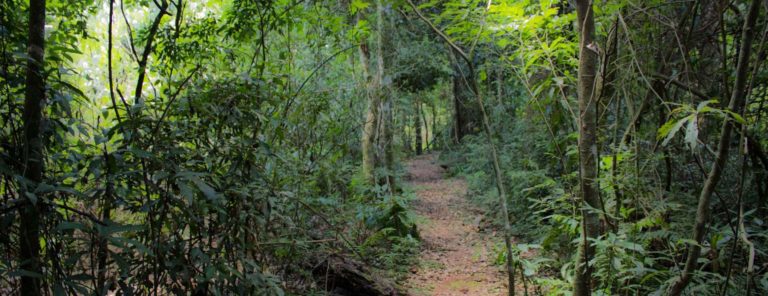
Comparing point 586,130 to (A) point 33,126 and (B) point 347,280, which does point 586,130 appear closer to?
(B) point 347,280

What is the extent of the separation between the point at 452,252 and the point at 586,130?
522 cm

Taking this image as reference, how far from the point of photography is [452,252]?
26.2 ft

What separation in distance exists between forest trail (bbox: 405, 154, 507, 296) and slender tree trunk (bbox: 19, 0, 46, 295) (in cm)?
430

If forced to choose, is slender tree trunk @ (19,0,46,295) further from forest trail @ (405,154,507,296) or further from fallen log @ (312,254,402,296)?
forest trail @ (405,154,507,296)

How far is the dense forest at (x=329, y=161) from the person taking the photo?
7.61ft

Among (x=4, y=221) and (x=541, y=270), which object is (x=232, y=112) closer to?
(x=4, y=221)

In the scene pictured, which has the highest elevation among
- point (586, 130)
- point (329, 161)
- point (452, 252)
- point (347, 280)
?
point (586, 130)

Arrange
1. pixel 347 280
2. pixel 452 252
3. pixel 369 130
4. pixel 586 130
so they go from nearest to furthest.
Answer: pixel 586 130
pixel 347 280
pixel 452 252
pixel 369 130

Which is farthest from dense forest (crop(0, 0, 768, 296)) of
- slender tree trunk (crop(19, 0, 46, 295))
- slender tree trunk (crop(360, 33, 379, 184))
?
slender tree trunk (crop(360, 33, 379, 184))

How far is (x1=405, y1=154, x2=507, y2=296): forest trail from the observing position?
611cm

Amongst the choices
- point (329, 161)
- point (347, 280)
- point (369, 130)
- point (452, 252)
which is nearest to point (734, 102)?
point (347, 280)

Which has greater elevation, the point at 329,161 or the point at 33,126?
the point at 33,126

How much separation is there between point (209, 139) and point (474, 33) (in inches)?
92.7

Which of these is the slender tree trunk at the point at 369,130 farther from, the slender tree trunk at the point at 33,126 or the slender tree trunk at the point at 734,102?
the slender tree trunk at the point at 33,126
